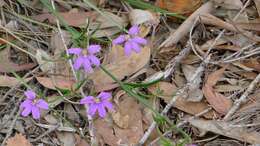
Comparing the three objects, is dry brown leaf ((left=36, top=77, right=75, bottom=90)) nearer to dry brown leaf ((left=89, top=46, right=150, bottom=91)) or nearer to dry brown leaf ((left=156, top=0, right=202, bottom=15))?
dry brown leaf ((left=89, top=46, right=150, bottom=91))

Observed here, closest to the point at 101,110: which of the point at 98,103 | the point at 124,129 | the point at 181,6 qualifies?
the point at 98,103

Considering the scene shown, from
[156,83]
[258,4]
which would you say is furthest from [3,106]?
[258,4]

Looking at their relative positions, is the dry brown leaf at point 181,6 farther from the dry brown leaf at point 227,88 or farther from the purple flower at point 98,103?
the purple flower at point 98,103

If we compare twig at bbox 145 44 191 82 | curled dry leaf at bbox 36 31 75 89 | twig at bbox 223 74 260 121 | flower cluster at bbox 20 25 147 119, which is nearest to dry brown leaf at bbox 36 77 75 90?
curled dry leaf at bbox 36 31 75 89

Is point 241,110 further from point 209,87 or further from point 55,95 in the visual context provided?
point 55,95

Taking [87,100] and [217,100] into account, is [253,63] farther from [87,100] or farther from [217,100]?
[87,100]
